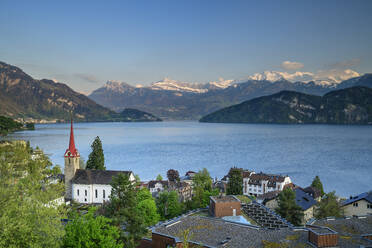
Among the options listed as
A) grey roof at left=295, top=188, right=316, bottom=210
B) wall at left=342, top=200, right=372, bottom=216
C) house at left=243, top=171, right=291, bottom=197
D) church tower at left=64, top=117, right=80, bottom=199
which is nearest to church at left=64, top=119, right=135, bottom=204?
church tower at left=64, top=117, right=80, bottom=199

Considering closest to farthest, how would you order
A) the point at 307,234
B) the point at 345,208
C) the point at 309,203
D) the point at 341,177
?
the point at 307,234 < the point at 345,208 < the point at 309,203 < the point at 341,177

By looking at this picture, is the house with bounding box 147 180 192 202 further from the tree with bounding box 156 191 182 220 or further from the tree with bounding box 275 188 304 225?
the tree with bounding box 275 188 304 225

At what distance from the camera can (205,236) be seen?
2423 centimetres

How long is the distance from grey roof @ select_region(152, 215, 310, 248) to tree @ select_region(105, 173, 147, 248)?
16.9 feet

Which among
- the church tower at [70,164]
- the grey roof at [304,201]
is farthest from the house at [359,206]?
the church tower at [70,164]

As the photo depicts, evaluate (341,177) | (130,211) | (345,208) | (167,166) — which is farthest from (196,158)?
(130,211)

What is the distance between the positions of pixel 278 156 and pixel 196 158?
41.1 meters

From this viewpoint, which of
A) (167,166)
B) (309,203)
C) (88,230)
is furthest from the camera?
(167,166)

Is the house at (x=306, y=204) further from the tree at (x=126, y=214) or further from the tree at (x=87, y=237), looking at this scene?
the tree at (x=87, y=237)

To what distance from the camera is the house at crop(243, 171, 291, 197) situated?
→ 277 ft

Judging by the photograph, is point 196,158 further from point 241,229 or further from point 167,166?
point 241,229

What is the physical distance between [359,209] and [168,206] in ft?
107

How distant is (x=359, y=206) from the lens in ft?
166

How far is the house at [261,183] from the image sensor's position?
8449 cm
